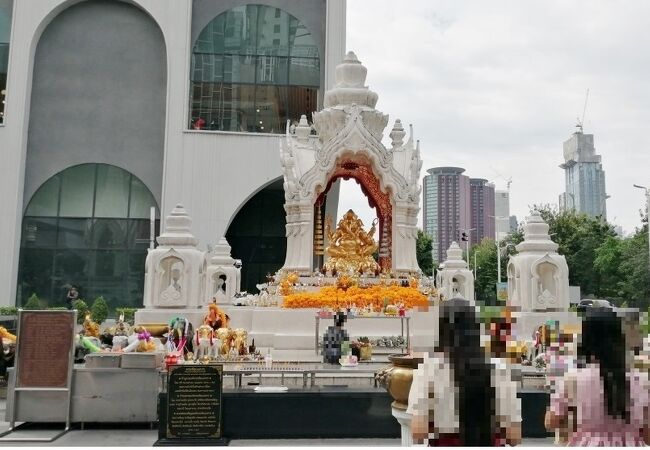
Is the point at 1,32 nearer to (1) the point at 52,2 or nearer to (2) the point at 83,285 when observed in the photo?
(1) the point at 52,2

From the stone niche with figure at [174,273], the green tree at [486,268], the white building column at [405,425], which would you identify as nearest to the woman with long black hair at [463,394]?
the white building column at [405,425]

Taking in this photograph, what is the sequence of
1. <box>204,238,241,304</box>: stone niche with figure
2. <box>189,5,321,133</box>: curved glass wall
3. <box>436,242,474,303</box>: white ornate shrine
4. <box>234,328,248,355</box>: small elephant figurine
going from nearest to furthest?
<box>234,328,248,355</box>: small elephant figurine → <box>204,238,241,304</box>: stone niche with figure → <box>436,242,474,303</box>: white ornate shrine → <box>189,5,321,133</box>: curved glass wall

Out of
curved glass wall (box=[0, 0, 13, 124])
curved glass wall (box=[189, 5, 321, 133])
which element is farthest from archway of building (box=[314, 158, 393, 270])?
curved glass wall (box=[0, 0, 13, 124])

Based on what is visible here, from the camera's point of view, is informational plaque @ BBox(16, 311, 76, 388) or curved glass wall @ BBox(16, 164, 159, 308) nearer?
informational plaque @ BBox(16, 311, 76, 388)

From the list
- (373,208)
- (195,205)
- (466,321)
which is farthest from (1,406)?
(195,205)

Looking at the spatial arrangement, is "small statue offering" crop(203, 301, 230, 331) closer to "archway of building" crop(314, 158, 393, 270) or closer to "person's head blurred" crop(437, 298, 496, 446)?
"archway of building" crop(314, 158, 393, 270)

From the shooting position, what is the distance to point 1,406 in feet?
34.6

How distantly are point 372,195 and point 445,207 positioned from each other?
67.5 metres

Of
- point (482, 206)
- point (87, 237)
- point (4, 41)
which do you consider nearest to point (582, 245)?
point (87, 237)

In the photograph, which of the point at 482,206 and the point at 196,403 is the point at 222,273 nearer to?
the point at 196,403

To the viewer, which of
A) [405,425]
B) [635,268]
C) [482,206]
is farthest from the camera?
[482,206]

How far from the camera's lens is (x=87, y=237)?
29.9 m

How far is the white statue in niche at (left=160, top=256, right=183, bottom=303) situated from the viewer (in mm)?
16312

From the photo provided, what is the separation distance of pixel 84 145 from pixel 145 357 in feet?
79.3
